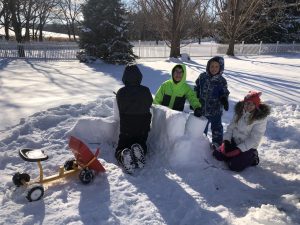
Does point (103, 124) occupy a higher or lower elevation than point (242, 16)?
lower

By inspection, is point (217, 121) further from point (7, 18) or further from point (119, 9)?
point (7, 18)

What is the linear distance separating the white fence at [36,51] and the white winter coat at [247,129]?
49.6 ft

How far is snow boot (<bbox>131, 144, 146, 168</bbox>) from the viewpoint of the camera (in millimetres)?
4254

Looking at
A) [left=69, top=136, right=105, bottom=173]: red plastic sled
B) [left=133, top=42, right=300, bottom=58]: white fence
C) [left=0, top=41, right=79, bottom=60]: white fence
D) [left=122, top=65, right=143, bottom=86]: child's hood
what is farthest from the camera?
[left=133, top=42, right=300, bottom=58]: white fence

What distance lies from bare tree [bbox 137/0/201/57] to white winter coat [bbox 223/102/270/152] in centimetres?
1355

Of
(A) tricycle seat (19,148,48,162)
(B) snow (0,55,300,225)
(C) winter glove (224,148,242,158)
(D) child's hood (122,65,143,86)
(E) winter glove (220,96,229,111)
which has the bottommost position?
(B) snow (0,55,300,225)

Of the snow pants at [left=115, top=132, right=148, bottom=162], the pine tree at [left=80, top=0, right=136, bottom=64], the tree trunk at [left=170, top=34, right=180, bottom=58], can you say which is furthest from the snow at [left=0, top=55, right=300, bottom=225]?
the tree trunk at [left=170, top=34, right=180, bottom=58]

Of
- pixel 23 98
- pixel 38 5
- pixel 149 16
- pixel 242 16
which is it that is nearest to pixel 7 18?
pixel 38 5

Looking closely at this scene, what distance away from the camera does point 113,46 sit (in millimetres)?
16078

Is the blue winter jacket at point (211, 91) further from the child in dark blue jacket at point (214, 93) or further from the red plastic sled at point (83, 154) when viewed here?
the red plastic sled at point (83, 154)

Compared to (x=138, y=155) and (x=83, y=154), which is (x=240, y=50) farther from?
(x=83, y=154)

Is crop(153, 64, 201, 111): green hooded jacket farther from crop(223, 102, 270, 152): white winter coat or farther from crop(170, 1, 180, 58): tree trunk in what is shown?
crop(170, 1, 180, 58): tree trunk

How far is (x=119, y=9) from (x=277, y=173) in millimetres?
13587

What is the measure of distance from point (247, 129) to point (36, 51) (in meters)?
15.9
